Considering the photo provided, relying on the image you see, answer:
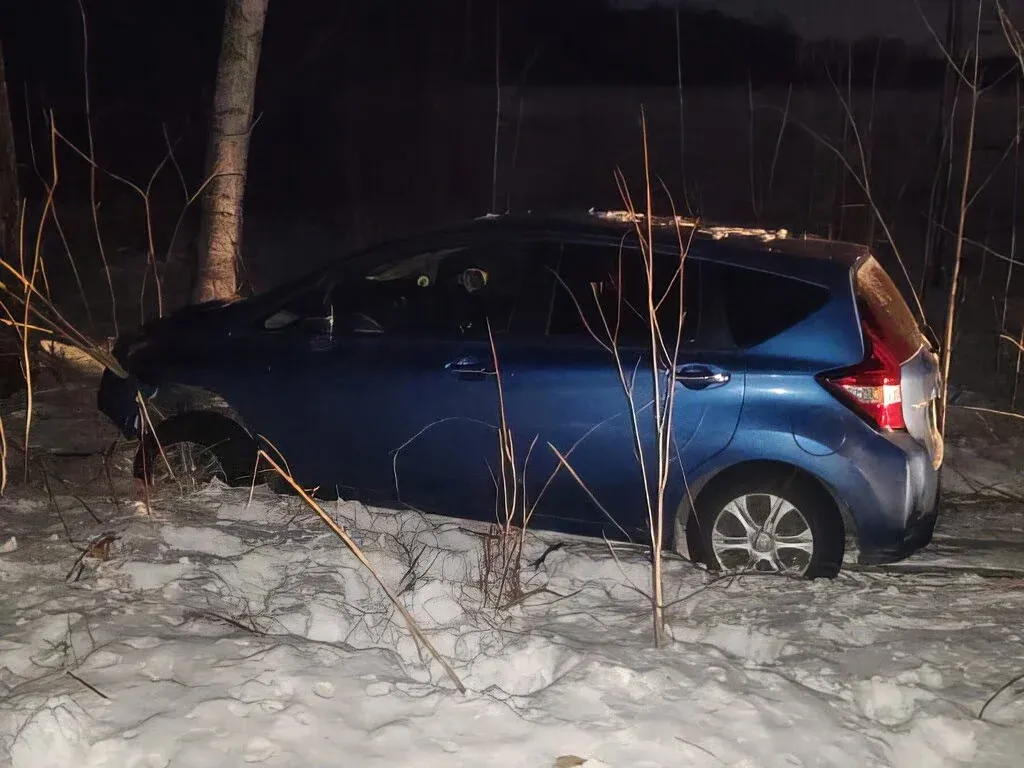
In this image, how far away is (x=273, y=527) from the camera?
4703mm

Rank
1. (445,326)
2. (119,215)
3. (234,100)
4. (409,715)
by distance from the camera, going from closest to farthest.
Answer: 1. (409,715)
2. (445,326)
3. (234,100)
4. (119,215)

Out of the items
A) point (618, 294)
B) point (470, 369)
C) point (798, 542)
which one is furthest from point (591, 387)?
point (798, 542)

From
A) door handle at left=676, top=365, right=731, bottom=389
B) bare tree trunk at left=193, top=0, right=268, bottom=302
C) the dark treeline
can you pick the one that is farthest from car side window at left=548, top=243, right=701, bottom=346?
the dark treeline

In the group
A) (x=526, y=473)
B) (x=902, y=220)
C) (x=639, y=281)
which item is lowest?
(x=526, y=473)

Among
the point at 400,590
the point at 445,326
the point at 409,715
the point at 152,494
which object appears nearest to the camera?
the point at 409,715

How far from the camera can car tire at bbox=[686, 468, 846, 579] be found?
4.30 metres

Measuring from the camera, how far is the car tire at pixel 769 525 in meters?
4.30

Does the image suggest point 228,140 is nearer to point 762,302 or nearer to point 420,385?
point 420,385

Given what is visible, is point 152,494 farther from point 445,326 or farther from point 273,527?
point 445,326

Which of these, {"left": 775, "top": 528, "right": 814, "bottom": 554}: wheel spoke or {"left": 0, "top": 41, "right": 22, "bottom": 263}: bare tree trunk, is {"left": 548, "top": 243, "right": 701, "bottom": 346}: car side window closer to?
{"left": 775, "top": 528, "right": 814, "bottom": 554}: wheel spoke

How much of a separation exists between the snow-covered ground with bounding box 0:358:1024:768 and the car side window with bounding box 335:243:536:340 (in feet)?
3.04

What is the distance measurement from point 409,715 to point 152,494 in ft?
8.19

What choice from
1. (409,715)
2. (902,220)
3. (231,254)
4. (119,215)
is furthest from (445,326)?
(902,220)

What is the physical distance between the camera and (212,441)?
503 cm
